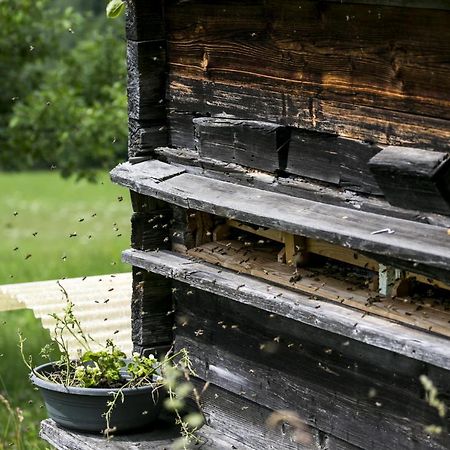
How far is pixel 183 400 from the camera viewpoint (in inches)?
183

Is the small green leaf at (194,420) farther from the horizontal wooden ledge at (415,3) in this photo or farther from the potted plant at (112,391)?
the horizontal wooden ledge at (415,3)

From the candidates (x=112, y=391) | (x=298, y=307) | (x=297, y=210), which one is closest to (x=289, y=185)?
(x=297, y=210)

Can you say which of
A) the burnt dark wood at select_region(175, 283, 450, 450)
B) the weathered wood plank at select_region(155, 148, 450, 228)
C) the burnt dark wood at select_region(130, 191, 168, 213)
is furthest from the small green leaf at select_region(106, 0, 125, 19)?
the burnt dark wood at select_region(175, 283, 450, 450)

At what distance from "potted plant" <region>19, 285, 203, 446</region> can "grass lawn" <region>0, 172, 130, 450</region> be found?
35 centimetres

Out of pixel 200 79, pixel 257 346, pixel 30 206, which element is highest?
pixel 200 79

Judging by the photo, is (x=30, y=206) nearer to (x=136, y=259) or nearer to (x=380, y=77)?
(x=136, y=259)

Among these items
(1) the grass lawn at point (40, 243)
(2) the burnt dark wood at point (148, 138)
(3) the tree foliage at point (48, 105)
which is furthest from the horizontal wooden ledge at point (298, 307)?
(3) the tree foliage at point (48, 105)

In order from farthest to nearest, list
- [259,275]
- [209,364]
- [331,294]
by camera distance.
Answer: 1. [209,364]
2. [259,275]
3. [331,294]

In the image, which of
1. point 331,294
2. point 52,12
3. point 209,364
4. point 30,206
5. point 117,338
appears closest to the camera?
point 331,294

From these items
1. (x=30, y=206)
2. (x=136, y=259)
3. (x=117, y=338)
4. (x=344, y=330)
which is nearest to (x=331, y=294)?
(x=344, y=330)

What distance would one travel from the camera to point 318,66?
364 centimetres

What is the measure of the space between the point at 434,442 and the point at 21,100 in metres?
7.39

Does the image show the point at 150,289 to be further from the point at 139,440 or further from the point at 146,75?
the point at 146,75

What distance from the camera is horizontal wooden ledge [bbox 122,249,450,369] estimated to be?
3201 millimetres
